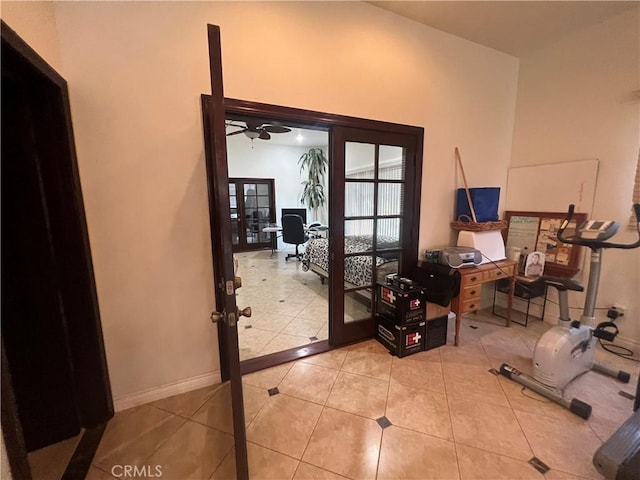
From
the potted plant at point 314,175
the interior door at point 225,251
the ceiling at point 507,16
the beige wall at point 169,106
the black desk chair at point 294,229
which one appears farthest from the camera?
the potted plant at point 314,175

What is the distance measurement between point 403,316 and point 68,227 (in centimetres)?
244

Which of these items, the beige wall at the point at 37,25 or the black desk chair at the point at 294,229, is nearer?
the beige wall at the point at 37,25

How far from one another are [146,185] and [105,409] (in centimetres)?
149

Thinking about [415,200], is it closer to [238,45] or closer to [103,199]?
[238,45]

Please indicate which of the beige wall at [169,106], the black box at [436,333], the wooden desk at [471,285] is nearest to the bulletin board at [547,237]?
the wooden desk at [471,285]

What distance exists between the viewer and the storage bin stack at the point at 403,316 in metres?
2.28

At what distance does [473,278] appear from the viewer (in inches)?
96.7

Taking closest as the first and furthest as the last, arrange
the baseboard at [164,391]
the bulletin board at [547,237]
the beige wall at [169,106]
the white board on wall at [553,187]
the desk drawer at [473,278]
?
1. the beige wall at [169,106]
2. the baseboard at [164,391]
3. the desk drawer at [473,278]
4. the white board on wall at [553,187]
5. the bulletin board at [547,237]

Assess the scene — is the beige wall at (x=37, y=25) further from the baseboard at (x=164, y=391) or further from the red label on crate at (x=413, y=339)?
the red label on crate at (x=413, y=339)

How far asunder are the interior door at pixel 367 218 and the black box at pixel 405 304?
0.75 feet

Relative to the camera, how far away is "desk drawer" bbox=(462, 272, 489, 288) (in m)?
2.39

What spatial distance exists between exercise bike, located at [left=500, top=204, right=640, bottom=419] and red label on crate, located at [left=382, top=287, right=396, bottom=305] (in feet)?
3.26

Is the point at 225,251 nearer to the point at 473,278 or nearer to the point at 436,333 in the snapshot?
the point at 436,333

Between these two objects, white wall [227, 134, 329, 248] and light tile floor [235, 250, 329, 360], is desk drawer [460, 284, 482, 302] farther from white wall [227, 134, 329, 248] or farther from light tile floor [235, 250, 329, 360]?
white wall [227, 134, 329, 248]
